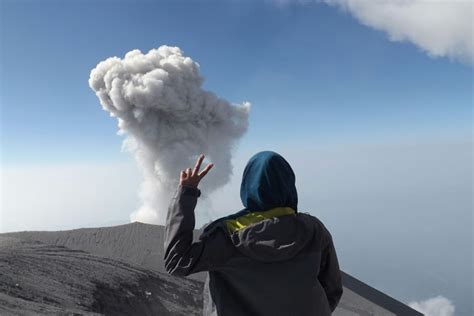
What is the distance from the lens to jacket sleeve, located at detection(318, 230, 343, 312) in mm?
2512

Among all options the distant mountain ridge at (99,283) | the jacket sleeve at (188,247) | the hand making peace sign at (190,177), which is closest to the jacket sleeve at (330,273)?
the jacket sleeve at (188,247)

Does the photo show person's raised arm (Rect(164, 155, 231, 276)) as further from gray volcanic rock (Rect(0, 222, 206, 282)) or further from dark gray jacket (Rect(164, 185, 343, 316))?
gray volcanic rock (Rect(0, 222, 206, 282))

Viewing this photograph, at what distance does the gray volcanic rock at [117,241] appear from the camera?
22.4 metres

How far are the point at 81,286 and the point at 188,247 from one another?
12.2 m

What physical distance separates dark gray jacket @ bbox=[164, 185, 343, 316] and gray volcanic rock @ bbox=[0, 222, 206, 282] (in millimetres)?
19513

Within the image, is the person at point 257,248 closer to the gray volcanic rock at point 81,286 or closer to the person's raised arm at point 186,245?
the person's raised arm at point 186,245

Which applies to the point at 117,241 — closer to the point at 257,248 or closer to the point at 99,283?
the point at 99,283

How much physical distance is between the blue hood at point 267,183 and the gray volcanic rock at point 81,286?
24.8 feet

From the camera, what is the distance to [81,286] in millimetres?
12797

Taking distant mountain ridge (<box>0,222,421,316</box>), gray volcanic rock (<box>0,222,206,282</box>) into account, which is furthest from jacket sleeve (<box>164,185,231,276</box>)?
gray volcanic rock (<box>0,222,206,282</box>)

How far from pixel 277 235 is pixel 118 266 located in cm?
1583

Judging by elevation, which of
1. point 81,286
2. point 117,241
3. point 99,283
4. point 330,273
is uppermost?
point 330,273

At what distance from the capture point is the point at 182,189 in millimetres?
2268

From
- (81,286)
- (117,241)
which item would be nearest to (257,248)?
(81,286)
